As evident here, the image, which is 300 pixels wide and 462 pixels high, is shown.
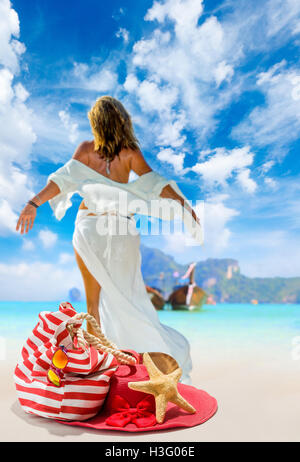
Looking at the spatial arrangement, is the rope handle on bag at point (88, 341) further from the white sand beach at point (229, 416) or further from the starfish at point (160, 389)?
the white sand beach at point (229, 416)

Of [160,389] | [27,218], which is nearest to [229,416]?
[160,389]

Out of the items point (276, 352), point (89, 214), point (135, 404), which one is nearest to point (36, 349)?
point (135, 404)

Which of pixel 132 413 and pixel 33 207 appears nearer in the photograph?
pixel 132 413

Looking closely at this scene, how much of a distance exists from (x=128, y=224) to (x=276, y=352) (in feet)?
7.94

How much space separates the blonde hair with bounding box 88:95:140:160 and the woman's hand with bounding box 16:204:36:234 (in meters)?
0.62

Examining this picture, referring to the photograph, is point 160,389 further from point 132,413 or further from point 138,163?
point 138,163

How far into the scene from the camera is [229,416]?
1.43m

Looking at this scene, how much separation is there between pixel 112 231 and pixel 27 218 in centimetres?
52

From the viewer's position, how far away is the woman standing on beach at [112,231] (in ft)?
7.14

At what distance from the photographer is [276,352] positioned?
12.1ft

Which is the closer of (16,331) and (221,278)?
(16,331)

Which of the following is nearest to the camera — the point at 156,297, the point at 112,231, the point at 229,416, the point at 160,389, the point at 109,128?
the point at 160,389
